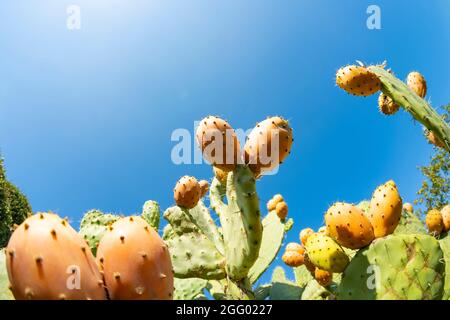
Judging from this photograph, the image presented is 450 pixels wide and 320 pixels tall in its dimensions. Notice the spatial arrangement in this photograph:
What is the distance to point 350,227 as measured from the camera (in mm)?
2148

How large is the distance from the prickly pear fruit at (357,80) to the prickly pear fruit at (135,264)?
208cm

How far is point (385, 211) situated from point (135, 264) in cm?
151

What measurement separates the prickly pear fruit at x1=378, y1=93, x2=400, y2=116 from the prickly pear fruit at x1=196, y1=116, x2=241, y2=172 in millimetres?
1793

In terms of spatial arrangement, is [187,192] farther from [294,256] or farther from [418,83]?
[418,83]

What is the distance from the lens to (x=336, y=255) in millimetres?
2305

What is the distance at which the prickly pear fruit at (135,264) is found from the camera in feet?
3.99

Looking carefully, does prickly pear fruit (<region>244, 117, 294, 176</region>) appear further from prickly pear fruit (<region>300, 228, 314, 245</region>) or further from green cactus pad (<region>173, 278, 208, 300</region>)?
prickly pear fruit (<region>300, 228, 314, 245</region>)

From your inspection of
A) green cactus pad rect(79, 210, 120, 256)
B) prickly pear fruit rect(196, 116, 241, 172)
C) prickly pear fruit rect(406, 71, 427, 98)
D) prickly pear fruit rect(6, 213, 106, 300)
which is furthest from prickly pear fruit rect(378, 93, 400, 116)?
prickly pear fruit rect(6, 213, 106, 300)

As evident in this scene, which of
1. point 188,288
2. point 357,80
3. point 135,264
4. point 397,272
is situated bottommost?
point 188,288

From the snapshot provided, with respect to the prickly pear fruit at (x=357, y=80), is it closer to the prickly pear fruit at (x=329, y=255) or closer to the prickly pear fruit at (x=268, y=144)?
the prickly pear fruit at (x=268, y=144)

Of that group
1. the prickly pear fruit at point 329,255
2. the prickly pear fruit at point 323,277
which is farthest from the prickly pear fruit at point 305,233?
the prickly pear fruit at point 329,255

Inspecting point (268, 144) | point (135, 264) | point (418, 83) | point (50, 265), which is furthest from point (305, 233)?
point (50, 265)
